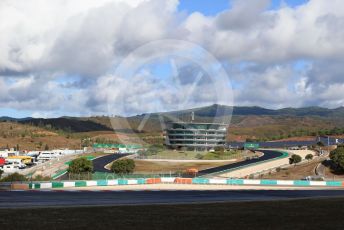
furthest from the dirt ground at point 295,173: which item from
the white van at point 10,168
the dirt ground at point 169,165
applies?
the white van at point 10,168

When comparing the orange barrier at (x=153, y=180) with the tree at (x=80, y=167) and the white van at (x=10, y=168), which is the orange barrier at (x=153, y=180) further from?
the white van at (x=10, y=168)

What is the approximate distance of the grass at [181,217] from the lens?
31.0m

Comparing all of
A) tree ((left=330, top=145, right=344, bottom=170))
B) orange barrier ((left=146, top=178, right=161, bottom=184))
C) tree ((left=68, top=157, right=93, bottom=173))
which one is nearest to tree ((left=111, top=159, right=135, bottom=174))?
tree ((left=68, top=157, right=93, bottom=173))

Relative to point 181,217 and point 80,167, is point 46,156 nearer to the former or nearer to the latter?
point 80,167

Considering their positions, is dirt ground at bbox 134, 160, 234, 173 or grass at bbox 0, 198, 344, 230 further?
dirt ground at bbox 134, 160, 234, 173

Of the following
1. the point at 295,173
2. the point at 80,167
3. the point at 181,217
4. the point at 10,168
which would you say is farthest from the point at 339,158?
the point at 10,168

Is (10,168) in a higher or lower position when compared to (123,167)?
lower

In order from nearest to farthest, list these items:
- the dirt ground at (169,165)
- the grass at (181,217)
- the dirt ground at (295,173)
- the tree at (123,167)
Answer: the grass at (181,217), the dirt ground at (295,173), the tree at (123,167), the dirt ground at (169,165)

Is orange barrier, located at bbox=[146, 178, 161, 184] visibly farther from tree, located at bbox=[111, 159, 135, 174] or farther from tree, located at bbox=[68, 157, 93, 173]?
tree, located at bbox=[111, 159, 135, 174]

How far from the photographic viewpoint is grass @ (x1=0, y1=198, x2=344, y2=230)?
102 ft

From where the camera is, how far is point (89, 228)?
97.8 feet

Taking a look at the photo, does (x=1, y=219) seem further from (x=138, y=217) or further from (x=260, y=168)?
(x=260, y=168)

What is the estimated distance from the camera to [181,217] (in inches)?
1405

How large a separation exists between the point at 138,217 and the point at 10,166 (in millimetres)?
111717
